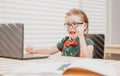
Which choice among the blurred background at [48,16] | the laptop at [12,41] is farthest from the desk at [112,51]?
the laptop at [12,41]

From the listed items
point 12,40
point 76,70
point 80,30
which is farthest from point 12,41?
point 80,30

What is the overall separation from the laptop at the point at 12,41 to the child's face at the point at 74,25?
622 mm

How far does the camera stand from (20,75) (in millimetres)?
776

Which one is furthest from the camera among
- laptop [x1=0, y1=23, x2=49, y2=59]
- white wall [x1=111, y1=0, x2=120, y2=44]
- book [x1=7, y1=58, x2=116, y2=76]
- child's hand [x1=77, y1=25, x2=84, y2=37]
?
white wall [x1=111, y1=0, x2=120, y2=44]

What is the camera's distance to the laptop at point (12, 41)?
122cm

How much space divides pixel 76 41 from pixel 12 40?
790 mm

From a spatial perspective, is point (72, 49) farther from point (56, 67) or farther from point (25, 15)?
Result: point (56, 67)

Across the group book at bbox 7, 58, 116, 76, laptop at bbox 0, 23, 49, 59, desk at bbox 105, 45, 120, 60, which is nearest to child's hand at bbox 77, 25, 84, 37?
laptop at bbox 0, 23, 49, 59

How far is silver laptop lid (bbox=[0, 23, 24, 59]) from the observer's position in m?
1.22

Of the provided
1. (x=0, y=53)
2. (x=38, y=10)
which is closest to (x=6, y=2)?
(x=38, y=10)

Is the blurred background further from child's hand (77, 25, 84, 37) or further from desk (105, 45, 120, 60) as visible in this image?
child's hand (77, 25, 84, 37)

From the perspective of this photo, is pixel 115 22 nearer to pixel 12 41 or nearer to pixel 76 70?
pixel 12 41

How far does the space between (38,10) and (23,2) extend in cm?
19

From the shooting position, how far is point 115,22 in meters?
3.38
